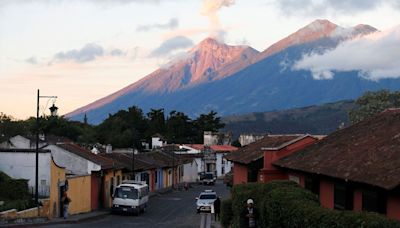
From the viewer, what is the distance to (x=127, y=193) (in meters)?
41.9

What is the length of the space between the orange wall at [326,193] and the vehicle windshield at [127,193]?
20181 mm

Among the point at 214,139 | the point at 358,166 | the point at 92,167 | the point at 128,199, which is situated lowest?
the point at 128,199

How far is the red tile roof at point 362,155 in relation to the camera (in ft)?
57.5

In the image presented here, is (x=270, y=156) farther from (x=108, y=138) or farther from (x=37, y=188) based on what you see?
(x=108, y=138)

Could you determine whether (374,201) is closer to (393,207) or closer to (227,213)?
(393,207)

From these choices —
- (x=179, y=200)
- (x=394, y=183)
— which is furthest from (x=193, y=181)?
(x=394, y=183)

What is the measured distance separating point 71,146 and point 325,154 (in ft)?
81.3

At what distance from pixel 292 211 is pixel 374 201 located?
3587 millimetres

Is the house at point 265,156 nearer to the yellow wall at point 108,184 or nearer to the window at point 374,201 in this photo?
the yellow wall at point 108,184

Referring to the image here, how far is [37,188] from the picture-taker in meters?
32.7

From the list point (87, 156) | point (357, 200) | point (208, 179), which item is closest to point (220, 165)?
point (208, 179)

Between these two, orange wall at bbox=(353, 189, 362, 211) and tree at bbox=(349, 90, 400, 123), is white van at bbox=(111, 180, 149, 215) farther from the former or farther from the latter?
tree at bbox=(349, 90, 400, 123)

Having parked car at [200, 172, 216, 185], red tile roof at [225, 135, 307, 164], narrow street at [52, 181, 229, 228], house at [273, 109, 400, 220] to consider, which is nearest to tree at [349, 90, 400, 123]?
parked car at [200, 172, 216, 185]

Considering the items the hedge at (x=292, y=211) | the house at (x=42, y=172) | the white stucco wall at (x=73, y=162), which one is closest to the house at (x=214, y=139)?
the white stucco wall at (x=73, y=162)
